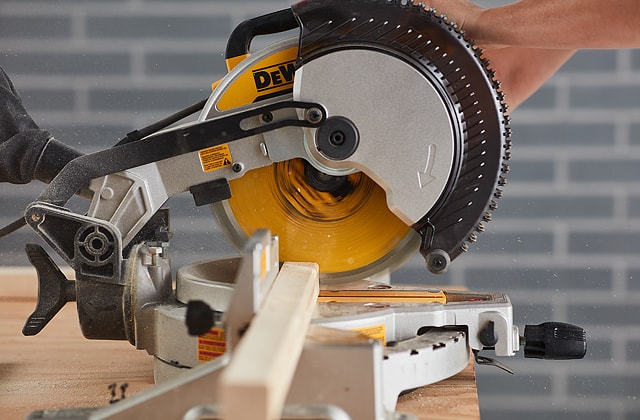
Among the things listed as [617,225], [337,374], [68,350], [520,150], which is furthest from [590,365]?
[337,374]

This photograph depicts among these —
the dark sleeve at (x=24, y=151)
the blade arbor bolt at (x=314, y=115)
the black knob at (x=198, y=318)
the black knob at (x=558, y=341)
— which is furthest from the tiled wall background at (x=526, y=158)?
the black knob at (x=198, y=318)

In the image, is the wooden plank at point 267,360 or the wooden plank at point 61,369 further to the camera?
the wooden plank at point 61,369

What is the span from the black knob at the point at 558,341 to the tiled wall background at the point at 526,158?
4.52 ft

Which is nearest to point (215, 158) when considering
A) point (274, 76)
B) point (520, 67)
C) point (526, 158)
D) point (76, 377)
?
point (274, 76)

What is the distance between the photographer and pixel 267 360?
30.4 inches

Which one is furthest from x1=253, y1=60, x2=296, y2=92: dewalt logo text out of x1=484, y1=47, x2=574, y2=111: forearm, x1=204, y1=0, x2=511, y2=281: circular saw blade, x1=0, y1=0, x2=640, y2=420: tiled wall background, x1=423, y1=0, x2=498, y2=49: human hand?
x1=0, y1=0, x2=640, y2=420: tiled wall background

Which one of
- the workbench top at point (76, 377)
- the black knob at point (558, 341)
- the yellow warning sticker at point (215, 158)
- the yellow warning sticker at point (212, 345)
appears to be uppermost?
the yellow warning sticker at point (215, 158)

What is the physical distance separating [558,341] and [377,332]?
1.19 feet

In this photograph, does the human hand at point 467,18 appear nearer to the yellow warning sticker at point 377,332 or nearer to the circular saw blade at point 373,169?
the circular saw blade at point 373,169

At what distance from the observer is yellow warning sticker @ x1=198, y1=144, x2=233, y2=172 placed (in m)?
1.44

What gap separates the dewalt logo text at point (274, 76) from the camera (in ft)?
4.80

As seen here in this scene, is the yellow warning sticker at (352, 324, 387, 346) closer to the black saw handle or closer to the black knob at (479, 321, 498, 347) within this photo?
the black knob at (479, 321, 498, 347)

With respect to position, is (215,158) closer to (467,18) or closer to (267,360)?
(467,18)

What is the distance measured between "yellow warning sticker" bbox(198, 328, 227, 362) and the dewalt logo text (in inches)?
16.7
